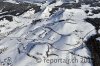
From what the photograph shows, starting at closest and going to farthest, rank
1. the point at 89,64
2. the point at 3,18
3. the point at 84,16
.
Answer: the point at 89,64 < the point at 84,16 < the point at 3,18

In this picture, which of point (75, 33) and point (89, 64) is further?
point (75, 33)

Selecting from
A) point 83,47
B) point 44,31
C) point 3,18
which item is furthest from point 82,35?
point 3,18

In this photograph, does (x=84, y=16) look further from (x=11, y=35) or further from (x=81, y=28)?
(x=11, y=35)

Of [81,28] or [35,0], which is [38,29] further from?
[35,0]

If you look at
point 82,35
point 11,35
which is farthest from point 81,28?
point 11,35

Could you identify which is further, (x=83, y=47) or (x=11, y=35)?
(x=11, y=35)

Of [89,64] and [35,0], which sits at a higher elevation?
[89,64]

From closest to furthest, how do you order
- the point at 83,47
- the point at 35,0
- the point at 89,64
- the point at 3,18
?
the point at 89,64
the point at 83,47
the point at 3,18
the point at 35,0

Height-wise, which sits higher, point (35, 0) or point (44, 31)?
point (44, 31)

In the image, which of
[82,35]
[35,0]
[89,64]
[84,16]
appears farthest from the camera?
[35,0]
